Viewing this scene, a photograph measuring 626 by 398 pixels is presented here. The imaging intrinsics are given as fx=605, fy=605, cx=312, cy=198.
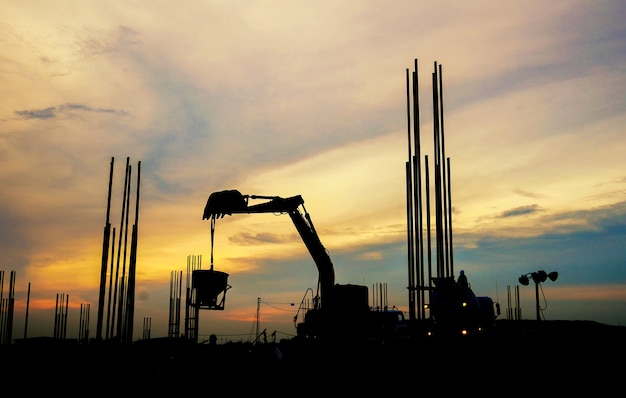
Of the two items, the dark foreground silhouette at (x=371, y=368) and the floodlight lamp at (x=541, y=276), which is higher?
the floodlight lamp at (x=541, y=276)

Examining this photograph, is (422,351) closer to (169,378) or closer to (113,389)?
(169,378)

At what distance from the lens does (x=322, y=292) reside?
3156 centimetres

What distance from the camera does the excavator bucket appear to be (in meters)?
29.5

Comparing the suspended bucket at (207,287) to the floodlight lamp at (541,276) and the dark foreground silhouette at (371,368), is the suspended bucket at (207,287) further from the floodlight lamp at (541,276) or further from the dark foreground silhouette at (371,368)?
the floodlight lamp at (541,276)

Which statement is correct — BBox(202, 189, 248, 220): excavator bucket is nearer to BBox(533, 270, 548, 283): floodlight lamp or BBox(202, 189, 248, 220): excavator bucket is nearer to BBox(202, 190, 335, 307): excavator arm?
BBox(202, 190, 335, 307): excavator arm

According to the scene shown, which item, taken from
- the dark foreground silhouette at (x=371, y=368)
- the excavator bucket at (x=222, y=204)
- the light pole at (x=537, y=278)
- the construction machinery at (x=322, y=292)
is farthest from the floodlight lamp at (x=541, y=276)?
the excavator bucket at (x=222, y=204)

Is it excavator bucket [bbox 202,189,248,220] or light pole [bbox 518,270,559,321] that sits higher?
excavator bucket [bbox 202,189,248,220]

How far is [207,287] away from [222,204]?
4.07 m

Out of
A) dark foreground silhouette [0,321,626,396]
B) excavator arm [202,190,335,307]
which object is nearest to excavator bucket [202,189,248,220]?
excavator arm [202,190,335,307]

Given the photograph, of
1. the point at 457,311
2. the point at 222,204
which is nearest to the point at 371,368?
the point at 457,311

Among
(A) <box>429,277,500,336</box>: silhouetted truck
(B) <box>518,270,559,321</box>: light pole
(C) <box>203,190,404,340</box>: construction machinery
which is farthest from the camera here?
(B) <box>518,270,559,321</box>: light pole

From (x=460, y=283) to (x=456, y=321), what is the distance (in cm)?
194

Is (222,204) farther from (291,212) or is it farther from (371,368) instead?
(371,368)

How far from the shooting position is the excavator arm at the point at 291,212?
2961 centimetres
